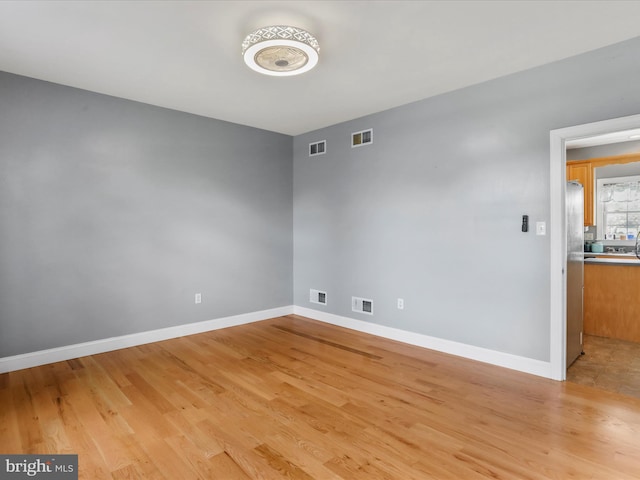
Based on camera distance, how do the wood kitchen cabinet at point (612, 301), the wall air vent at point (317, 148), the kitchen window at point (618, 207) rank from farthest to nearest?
the kitchen window at point (618, 207), the wall air vent at point (317, 148), the wood kitchen cabinet at point (612, 301)

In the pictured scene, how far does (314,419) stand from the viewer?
93.8 inches

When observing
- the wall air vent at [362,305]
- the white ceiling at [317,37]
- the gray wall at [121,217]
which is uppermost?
the white ceiling at [317,37]

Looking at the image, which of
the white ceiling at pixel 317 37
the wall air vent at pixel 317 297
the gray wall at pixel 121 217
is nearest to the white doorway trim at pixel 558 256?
the white ceiling at pixel 317 37

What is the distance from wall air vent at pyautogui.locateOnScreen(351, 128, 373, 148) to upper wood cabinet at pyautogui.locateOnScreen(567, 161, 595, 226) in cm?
329

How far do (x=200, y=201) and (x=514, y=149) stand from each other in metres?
3.51

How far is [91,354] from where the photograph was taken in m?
3.62

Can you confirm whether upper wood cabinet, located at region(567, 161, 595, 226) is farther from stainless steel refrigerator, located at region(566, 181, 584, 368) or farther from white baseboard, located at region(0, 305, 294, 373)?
white baseboard, located at region(0, 305, 294, 373)

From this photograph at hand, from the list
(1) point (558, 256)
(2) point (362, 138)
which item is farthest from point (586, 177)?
(2) point (362, 138)

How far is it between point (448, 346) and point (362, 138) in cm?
264

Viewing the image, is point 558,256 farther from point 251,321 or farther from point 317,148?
point 251,321

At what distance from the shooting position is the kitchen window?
16.7ft

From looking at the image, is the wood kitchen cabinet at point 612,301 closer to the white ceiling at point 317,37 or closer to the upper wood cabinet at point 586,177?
the upper wood cabinet at point 586,177

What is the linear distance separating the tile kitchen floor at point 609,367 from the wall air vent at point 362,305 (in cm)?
206

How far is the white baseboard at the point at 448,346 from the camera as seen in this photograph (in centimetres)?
312
